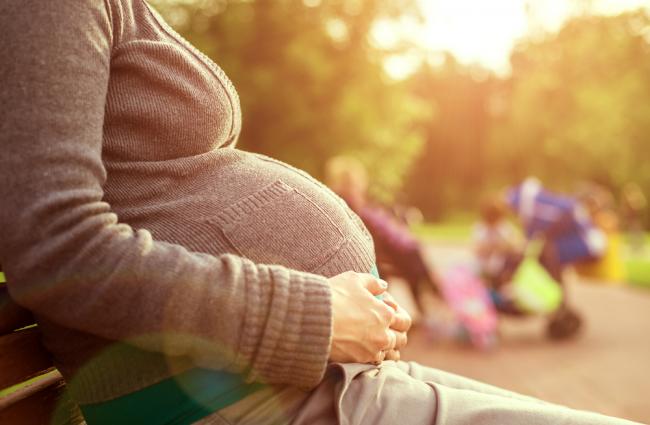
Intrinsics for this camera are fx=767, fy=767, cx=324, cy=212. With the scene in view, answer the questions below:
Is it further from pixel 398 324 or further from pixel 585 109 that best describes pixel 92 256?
pixel 585 109

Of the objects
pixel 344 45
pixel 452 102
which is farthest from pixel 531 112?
pixel 344 45

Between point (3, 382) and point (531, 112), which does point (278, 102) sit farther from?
point (531, 112)

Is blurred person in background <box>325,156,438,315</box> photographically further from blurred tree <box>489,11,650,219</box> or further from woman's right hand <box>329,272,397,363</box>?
blurred tree <box>489,11,650,219</box>

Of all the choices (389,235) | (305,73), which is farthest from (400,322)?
(305,73)

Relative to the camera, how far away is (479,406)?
1.33 metres

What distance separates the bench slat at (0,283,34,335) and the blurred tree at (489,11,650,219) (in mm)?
34130

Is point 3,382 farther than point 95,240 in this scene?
Yes

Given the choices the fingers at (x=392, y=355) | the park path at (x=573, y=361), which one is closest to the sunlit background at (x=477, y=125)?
the park path at (x=573, y=361)

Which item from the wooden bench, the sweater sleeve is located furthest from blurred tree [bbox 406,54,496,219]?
the sweater sleeve

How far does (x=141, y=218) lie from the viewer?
1303 mm

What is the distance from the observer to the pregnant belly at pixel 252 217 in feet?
4.27

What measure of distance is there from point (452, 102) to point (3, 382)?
51.5 m

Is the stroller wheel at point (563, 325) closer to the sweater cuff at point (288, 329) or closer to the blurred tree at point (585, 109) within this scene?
the sweater cuff at point (288, 329)

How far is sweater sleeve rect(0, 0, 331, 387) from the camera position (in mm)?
1112
